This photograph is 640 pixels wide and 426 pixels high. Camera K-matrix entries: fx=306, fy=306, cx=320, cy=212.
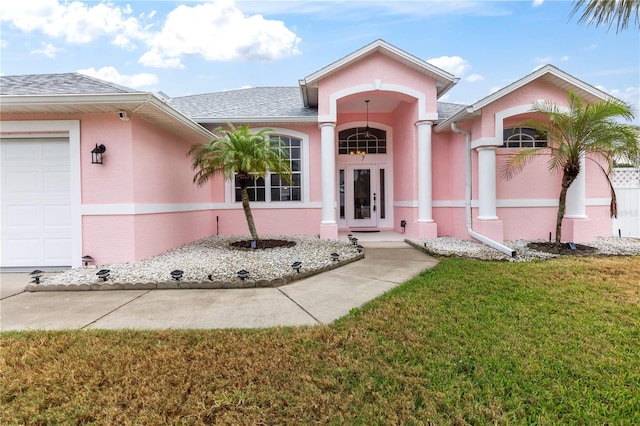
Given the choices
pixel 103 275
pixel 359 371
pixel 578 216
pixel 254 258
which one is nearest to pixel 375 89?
pixel 254 258

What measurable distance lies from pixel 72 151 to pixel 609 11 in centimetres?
919

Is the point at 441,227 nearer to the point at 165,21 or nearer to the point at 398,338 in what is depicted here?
the point at 398,338

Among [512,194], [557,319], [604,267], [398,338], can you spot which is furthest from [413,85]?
[398,338]

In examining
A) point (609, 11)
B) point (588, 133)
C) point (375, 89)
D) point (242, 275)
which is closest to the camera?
point (609, 11)

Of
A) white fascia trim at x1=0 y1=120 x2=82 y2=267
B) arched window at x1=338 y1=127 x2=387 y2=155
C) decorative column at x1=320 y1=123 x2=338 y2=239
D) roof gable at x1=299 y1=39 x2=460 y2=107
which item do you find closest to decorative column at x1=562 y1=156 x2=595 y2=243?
roof gable at x1=299 y1=39 x2=460 y2=107

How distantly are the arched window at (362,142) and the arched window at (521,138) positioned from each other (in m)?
4.07

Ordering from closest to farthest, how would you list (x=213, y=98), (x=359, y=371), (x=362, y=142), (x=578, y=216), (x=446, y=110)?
(x=359, y=371) → (x=578, y=216) → (x=446, y=110) → (x=362, y=142) → (x=213, y=98)

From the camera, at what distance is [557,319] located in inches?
139

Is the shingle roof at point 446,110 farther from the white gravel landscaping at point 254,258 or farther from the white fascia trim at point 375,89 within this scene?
the white gravel landscaping at point 254,258

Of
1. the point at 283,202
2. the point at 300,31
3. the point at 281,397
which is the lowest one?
the point at 281,397

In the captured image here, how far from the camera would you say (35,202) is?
6.20 metres

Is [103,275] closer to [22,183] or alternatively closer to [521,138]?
[22,183]

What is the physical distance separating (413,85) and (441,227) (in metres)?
4.46

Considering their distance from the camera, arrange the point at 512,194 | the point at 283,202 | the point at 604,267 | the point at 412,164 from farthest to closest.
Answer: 1. the point at 283,202
2. the point at 412,164
3. the point at 512,194
4. the point at 604,267
